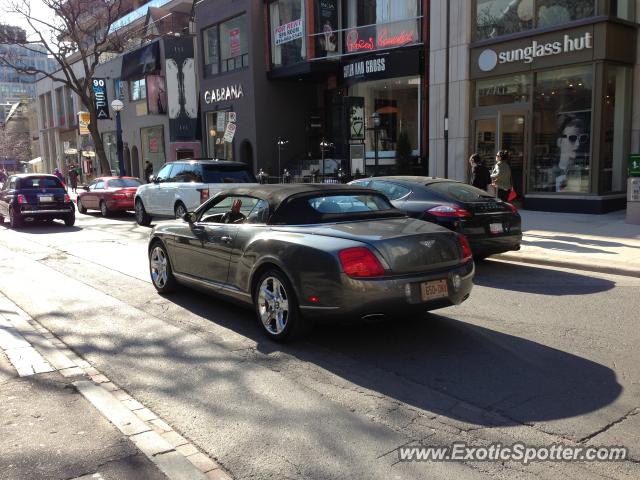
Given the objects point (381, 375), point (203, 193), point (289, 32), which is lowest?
point (381, 375)

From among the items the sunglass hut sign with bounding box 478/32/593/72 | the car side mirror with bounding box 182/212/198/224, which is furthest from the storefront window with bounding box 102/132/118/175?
the car side mirror with bounding box 182/212/198/224

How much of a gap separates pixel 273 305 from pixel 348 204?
1380 millimetres

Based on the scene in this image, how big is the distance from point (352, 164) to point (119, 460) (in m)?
16.1

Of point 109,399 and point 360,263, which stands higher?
point 360,263

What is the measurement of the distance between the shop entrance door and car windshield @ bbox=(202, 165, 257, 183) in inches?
293

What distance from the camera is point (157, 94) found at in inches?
1277

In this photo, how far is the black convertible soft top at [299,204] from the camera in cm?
575

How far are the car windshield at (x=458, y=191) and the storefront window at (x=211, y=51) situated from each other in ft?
73.1

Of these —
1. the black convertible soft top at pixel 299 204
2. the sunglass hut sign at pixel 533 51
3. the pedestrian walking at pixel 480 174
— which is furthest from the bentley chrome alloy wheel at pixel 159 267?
the sunglass hut sign at pixel 533 51

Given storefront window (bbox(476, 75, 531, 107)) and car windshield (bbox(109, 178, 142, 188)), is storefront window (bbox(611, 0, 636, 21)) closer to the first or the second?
storefront window (bbox(476, 75, 531, 107))

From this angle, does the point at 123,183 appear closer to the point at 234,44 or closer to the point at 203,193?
the point at 203,193

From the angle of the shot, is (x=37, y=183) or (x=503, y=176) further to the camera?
(x=37, y=183)

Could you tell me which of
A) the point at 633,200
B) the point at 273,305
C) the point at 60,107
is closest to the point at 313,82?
the point at 633,200

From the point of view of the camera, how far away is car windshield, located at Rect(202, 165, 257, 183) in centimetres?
1465
